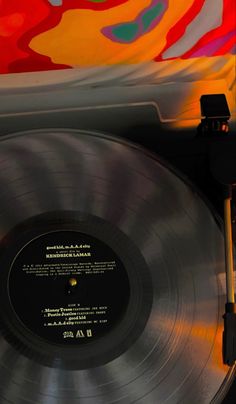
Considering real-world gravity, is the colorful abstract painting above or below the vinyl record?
Answer: above

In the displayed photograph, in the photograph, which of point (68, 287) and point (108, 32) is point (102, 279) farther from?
point (108, 32)

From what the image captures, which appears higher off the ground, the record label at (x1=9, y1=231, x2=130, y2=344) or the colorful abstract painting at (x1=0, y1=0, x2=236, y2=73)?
the colorful abstract painting at (x1=0, y1=0, x2=236, y2=73)

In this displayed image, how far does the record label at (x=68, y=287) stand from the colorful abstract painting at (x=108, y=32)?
10.3 inches

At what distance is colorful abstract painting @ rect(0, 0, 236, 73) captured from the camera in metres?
0.97

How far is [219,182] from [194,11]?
245 mm

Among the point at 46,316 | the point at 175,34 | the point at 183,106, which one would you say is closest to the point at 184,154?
the point at 183,106

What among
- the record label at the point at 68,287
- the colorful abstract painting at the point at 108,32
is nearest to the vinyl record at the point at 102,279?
the record label at the point at 68,287

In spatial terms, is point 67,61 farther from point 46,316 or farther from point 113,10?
point 46,316

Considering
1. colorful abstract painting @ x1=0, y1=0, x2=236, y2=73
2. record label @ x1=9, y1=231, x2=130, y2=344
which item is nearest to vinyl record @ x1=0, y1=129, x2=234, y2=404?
record label @ x1=9, y1=231, x2=130, y2=344

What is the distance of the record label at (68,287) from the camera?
92 centimetres

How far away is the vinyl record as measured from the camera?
90 centimetres

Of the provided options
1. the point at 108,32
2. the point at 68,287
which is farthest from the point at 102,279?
the point at 108,32

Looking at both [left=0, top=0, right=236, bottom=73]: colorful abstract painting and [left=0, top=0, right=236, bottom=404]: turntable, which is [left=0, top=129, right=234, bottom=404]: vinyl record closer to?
[left=0, top=0, right=236, bottom=404]: turntable

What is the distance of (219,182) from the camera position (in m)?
1.01
